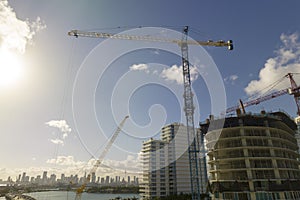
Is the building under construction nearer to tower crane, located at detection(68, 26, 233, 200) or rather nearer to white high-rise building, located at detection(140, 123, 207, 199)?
tower crane, located at detection(68, 26, 233, 200)

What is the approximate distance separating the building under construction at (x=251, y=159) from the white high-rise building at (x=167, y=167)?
46.1 meters

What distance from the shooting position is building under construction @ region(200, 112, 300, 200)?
33.9 metres

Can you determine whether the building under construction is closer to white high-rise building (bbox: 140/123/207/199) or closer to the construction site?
the construction site

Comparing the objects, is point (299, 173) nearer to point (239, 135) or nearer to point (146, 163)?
point (239, 135)

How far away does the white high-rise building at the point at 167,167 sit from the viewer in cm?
8419

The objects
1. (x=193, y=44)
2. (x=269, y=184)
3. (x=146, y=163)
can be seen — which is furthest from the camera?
(x=146, y=163)

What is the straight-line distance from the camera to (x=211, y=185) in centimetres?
3812

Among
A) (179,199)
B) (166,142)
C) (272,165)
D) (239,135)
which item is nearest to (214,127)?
(239,135)

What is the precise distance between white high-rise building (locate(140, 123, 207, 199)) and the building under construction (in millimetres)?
46059

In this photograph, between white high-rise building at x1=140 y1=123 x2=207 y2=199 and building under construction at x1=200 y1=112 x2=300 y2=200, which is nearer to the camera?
building under construction at x1=200 y1=112 x2=300 y2=200

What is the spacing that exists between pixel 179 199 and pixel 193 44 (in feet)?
163

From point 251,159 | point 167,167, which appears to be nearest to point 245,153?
point 251,159

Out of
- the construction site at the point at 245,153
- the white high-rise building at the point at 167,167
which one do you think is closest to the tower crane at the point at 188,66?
the construction site at the point at 245,153

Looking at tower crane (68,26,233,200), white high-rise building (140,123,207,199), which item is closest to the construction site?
tower crane (68,26,233,200)
